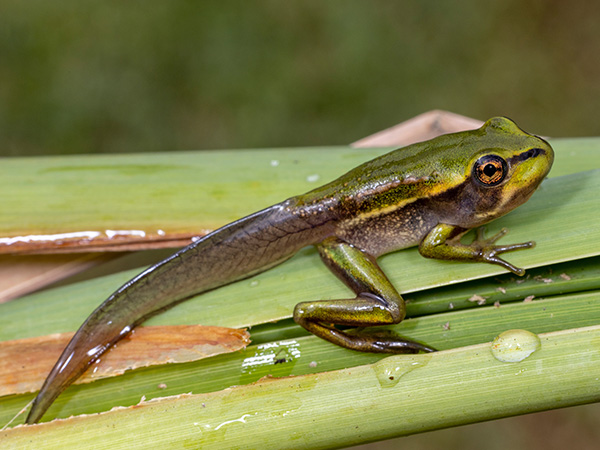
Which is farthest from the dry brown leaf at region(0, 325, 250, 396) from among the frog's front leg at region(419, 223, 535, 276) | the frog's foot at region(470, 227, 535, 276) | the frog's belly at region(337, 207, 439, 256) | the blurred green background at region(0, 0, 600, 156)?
the blurred green background at region(0, 0, 600, 156)

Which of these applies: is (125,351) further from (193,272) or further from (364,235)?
(364,235)

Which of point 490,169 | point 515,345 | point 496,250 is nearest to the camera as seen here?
point 515,345

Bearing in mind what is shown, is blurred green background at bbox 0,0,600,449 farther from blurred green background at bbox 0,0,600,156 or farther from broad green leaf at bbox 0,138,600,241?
broad green leaf at bbox 0,138,600,241

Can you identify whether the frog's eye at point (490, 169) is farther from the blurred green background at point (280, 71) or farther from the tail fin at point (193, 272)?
the blurred green background at point (280, 71)

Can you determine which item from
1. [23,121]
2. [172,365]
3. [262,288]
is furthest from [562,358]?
[23,121]

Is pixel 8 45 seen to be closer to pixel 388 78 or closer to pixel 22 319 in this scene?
pixel 388 78

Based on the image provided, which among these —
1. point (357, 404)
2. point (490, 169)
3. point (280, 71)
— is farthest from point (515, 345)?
point (280, 71)

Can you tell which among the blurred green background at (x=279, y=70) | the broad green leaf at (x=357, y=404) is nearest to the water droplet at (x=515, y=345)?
the broad green leaf at (x=357, y=404)
